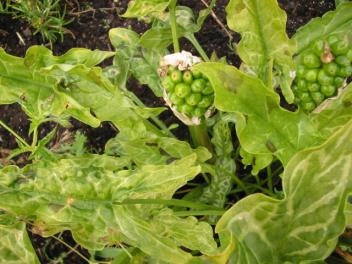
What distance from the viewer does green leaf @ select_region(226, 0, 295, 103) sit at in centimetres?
81

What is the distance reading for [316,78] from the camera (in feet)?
2.80

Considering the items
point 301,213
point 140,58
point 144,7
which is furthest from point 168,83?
point 301,213

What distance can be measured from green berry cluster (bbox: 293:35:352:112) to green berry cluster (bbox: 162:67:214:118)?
0.16 m

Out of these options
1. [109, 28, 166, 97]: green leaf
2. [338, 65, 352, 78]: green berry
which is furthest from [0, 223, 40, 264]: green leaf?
[338, 65, 352, 78]: green berry

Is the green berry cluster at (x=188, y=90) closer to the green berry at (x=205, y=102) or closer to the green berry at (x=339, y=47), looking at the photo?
the green berry at (x=205, y=102)

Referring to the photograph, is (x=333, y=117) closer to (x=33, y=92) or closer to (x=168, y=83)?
(x=168, y=83)

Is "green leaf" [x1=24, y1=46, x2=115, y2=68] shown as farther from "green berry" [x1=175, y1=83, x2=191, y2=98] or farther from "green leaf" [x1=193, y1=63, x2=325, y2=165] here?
"green leaf" [x1=193, y1=63, x2=325, y2=165]

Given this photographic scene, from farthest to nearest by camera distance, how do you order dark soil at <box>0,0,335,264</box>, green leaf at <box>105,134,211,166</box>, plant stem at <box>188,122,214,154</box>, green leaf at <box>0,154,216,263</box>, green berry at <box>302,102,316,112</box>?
dark soil at <box>0,0,335,264</box> < plant stem at <box>188,122,214,154</box> < green leaf at <box>105,134,211,166</box> < green berry at <box>302,102,316,112</box> < green leaf at <box>0,154,216,263</box>

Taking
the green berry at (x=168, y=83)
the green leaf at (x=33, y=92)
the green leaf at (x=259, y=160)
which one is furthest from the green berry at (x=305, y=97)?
the green leaf at (x=33, y=92)

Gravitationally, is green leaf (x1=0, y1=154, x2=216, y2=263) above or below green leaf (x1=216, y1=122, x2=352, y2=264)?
below

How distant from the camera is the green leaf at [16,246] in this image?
2.86 feet

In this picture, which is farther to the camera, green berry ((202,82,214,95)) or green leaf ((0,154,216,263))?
green berry ((202,82,214,95))

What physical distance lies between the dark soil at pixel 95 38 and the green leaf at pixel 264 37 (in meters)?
0.51

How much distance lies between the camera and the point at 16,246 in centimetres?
89
